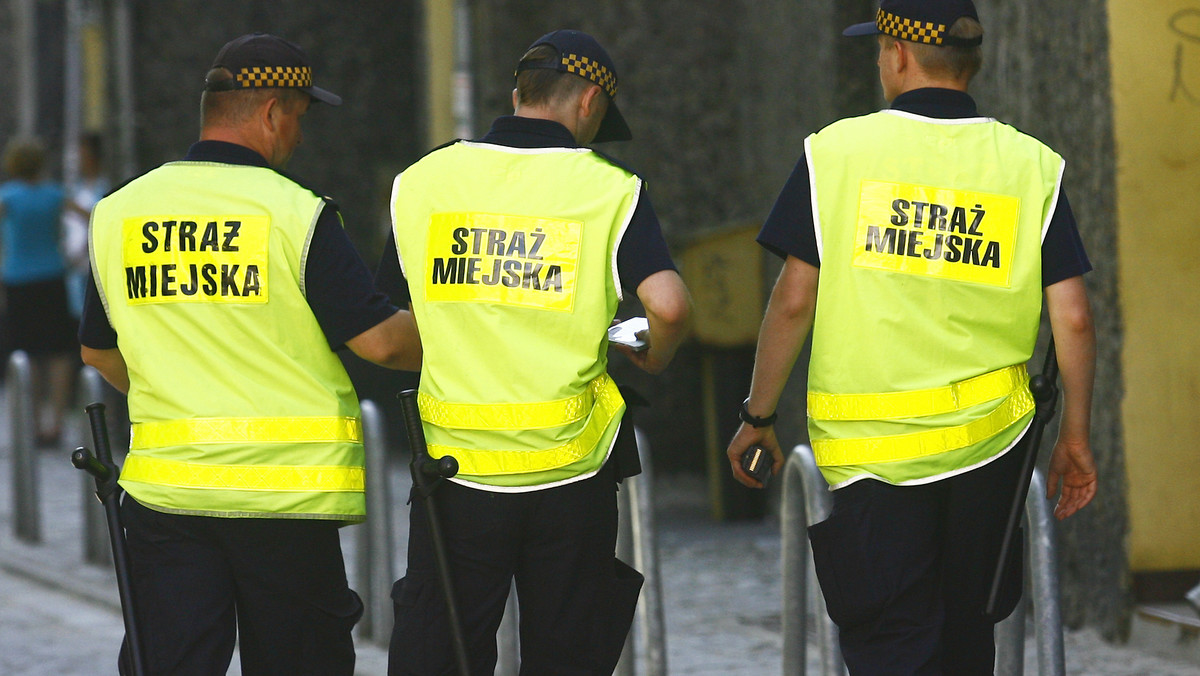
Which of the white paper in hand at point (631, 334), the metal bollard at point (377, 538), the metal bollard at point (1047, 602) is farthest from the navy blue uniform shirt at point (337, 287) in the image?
the metal bollard at point (377, 538)

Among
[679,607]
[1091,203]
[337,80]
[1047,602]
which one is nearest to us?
[1047,602]

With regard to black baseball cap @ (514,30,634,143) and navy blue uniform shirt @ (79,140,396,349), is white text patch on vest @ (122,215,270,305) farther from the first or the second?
black baseball cap @ (514,30,634,143)

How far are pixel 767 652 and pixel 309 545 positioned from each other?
2.94 m

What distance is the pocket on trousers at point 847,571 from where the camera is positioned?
3.90 metres

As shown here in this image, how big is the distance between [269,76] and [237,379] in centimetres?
66

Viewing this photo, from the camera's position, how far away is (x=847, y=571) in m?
3.94

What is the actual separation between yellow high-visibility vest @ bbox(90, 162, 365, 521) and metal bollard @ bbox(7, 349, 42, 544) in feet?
16.8

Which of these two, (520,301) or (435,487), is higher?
(520,301)

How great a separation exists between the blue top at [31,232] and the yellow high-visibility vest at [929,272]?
31.4 feet

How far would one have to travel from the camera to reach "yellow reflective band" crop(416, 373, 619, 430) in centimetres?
385

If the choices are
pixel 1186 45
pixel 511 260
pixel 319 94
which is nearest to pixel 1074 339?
pixel 511 260

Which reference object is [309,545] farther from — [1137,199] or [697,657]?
[1137,199]

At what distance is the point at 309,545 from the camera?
12.9ft

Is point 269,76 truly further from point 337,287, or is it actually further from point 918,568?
point 918,568
